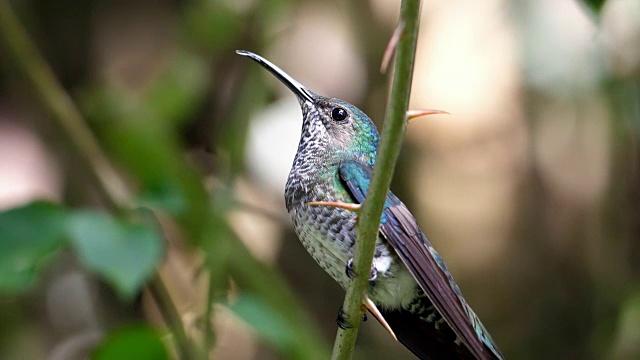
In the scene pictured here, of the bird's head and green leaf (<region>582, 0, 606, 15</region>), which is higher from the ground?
green leaf (<region>582, 0, 606, 15</region>)

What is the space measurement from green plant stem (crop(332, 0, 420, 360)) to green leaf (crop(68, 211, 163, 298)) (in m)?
0.75

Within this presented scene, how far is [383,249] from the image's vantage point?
Answer: 2.15 meters

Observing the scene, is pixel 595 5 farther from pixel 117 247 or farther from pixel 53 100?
pixel 53 100

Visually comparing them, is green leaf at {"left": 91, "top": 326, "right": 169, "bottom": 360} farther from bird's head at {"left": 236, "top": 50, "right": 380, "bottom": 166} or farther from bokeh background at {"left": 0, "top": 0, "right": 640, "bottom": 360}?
bokeh background at {"left": 0, "top": 0, "right": 640, "bottom": 360}

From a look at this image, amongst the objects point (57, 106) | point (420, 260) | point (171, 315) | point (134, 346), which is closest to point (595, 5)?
point (420, 260)

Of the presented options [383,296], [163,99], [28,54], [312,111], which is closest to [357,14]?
[163,99]

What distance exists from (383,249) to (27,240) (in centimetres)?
91

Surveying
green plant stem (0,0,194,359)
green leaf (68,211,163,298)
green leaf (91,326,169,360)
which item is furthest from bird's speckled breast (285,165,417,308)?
green plant stem (0,0,194,359)

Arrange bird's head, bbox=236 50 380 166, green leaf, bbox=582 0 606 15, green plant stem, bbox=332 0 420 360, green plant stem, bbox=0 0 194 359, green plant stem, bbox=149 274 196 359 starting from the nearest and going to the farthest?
green plant stem, bbox=332 0 420 360
green leaf, bbox=582 0 606 15
bird's head, bbox=236 50 380 166
green plant stem, bbox=149 274 196 359
green plant stem, bbox=0 0 194 359

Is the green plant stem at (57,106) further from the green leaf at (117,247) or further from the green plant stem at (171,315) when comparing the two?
the green leaf at (117,247)

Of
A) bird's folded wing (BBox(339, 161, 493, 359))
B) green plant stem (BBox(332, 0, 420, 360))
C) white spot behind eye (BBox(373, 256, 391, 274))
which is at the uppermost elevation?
green plant stem (BBox(332, 0, 420, 360))

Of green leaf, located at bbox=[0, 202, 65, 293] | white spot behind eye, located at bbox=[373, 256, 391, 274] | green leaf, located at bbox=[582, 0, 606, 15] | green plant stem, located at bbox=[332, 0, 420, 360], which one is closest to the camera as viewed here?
green plant stem, located at bbox=[332, 0, 420, 360]

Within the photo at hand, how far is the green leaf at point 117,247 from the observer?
2.20 metres

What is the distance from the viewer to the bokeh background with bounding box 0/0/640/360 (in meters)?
4.28
